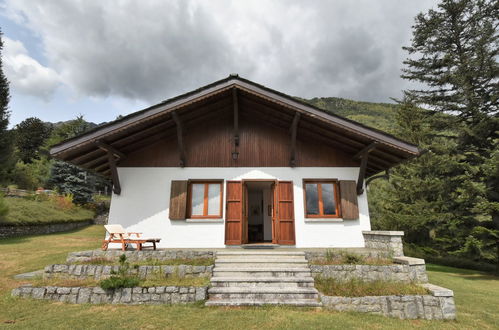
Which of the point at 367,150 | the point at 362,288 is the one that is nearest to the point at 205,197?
the point at 362,288

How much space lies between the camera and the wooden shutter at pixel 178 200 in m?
8.16

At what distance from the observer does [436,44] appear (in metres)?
15.2

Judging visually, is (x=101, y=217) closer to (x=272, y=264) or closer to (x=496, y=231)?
(x=272, y=264)

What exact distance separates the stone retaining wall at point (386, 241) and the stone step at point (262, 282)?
2886 millimetres

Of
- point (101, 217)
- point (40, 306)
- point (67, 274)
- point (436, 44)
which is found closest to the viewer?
point (40, 306)

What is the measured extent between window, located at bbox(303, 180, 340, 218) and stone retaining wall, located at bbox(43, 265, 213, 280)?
4215 millimetres

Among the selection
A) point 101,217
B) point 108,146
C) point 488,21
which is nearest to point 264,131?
point 108,146

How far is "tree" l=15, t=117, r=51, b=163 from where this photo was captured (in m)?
40.3

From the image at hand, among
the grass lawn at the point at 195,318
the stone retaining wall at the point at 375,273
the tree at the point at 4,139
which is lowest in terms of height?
the grass lawn at the point at 195,318

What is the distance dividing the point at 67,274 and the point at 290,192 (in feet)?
22.4

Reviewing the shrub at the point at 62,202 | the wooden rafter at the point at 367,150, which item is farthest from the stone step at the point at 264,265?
the shrub at the point at 62,202

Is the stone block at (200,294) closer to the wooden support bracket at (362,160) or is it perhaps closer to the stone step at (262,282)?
the stone step at (262,282)

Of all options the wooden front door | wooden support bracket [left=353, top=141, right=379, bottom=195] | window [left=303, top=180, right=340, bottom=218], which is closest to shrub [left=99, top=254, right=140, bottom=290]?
the wooden front door

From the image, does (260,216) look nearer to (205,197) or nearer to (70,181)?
(205,197)
